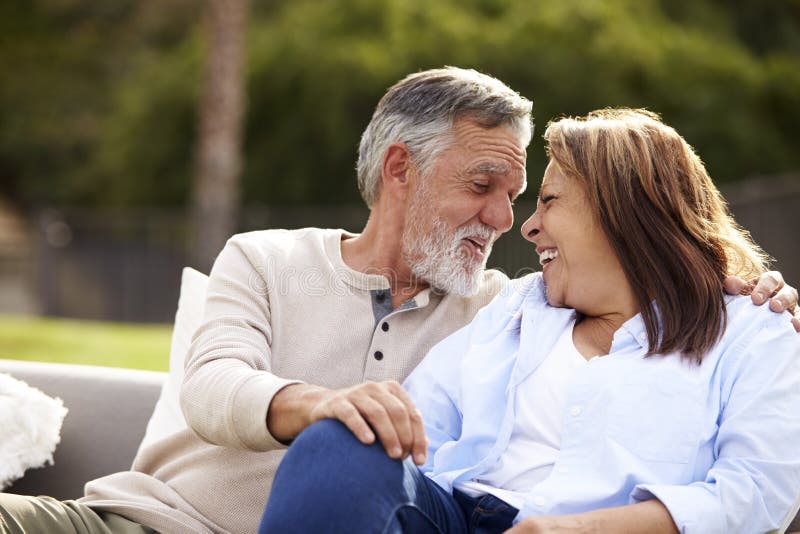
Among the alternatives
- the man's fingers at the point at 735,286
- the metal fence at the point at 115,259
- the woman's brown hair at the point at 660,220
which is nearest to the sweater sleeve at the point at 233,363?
the woman's brown hair at the point at 660,220

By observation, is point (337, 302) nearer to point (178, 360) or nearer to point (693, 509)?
point (178, 360)

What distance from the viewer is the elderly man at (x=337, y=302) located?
243 centimetres

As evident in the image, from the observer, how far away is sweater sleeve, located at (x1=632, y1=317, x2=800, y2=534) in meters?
2.08

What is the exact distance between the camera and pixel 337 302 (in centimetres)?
283

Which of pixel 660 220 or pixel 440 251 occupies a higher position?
pixel 660 220

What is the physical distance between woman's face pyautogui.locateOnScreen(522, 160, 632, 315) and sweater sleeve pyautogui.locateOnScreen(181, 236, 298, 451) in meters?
0.76

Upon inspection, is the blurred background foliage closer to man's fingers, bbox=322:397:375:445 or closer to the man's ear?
the man's ear

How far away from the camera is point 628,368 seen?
2.30m

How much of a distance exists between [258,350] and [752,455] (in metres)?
1.21

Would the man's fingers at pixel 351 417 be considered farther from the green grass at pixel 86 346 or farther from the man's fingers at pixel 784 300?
the green grass at pixel 86 346

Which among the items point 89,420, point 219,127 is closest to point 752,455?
point 89,420

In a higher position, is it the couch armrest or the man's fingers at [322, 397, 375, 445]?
the man's fingers at [322, 397, 375, 445]

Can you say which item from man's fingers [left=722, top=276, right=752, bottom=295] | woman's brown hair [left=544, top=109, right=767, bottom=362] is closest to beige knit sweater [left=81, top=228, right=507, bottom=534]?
woman's brown hair [left=544, top=109, right=767, bottom=362]

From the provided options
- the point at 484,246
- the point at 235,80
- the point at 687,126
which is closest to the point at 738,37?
the point at 687,126
